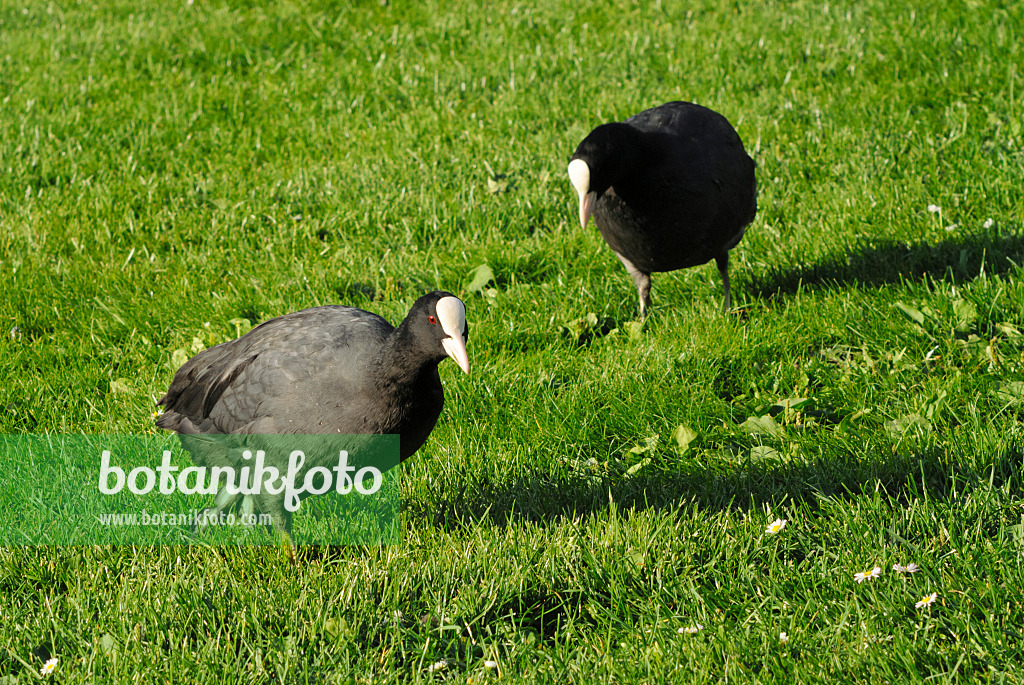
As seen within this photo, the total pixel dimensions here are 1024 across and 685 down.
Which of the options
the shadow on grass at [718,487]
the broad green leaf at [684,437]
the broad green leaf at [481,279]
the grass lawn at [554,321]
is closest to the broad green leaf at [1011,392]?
the grass lawn at [554,321]

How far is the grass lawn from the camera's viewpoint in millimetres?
2850

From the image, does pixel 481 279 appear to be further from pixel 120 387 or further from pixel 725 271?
pixel 120 387

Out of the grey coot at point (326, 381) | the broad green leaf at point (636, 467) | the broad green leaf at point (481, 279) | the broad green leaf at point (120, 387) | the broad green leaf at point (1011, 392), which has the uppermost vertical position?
the grey coot at point (326, 381)

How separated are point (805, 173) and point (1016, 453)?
2.95 meters

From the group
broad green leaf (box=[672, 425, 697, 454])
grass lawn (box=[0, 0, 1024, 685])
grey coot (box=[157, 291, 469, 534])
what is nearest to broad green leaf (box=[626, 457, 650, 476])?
grass lawn (box=[0, 0, 1024, 685])

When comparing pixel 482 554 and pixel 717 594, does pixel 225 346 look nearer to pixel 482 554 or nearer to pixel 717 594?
pixel 482 554

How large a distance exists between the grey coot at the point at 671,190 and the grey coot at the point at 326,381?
1391mm

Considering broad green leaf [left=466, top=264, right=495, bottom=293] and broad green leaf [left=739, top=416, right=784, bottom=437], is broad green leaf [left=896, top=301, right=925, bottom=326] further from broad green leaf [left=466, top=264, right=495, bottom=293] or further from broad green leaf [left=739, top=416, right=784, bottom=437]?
broad green leaf [left=466, top=264, right=495, bottom=293]

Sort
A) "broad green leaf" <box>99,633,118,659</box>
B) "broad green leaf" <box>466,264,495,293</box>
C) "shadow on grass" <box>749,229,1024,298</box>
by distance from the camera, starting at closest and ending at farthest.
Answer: "broad green leaf" <box>99,633,118,659</box> → "shadow on grass" <box>749,229,1024,298</box> → "broad green leaf" <box>466,264,495,293</box>

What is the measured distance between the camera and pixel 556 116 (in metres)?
6.66

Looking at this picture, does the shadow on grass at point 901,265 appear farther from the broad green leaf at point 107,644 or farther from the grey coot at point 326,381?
the broad green leaf at point 107,644

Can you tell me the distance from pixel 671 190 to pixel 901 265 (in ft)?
4.77

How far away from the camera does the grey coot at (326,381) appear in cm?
302

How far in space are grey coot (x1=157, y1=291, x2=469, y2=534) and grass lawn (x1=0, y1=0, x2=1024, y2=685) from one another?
47 centimetres
